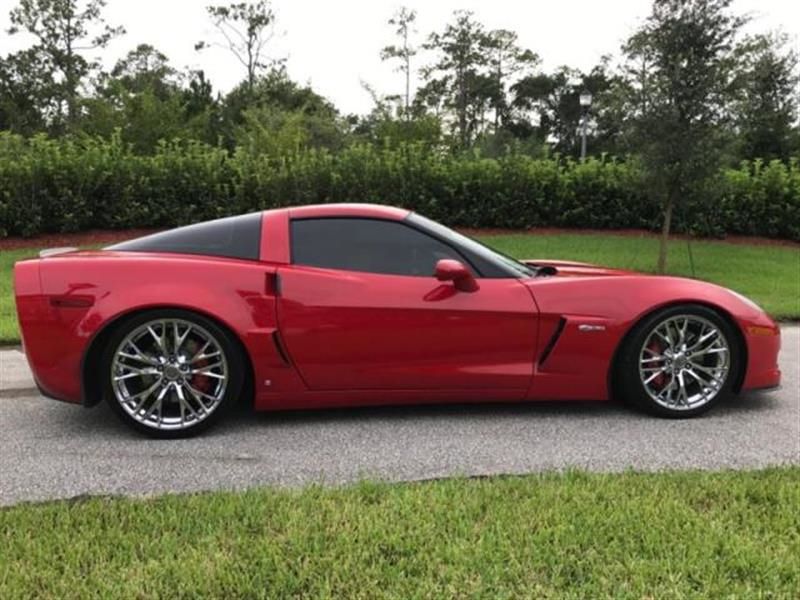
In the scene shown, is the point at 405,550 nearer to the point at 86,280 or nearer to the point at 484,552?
the point at 484,552

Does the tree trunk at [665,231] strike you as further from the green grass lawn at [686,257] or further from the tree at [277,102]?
the tree at [277,102]

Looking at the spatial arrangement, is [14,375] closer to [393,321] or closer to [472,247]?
[393,321]

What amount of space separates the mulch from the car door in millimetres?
11083

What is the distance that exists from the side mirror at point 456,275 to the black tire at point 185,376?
1.17 meters

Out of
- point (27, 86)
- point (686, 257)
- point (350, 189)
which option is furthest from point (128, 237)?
point (27, 86)

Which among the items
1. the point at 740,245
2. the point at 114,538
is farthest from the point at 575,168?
the point at 114,538

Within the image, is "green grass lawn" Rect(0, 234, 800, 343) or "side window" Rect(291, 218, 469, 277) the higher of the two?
"side window" Rect(291, 218, 469, 277)

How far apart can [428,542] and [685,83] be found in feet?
33.4

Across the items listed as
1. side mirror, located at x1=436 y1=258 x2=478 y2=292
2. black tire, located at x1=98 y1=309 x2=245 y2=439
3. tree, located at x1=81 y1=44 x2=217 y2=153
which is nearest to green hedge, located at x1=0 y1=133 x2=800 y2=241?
tree, located at x1=81 y1=44 x2=217 y2=153

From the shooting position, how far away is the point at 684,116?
11.1m

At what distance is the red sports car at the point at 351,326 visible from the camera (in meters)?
3.92

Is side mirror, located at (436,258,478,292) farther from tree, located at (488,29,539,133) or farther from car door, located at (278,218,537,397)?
tree, located at (488,29,539,133)

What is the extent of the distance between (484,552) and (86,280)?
2.58 meters

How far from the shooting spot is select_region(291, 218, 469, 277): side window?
418 cm
